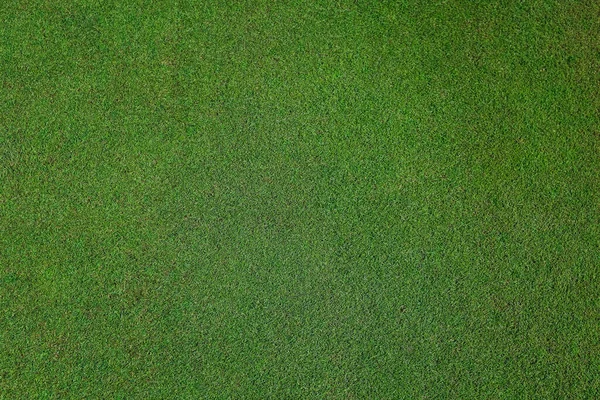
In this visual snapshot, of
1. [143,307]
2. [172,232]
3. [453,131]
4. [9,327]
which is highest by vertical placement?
[453,131]

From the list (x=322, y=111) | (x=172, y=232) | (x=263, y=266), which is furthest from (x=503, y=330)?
(x=172, y=232)

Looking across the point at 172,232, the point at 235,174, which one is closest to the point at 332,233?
the point at 235,174

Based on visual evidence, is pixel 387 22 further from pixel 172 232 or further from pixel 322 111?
pixel 172 232

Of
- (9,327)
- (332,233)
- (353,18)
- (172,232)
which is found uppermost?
(353,18)

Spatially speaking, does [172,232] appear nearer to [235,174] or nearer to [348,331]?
[235,174]

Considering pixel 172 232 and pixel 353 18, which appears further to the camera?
pixel 353 18

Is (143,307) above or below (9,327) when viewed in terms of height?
above
